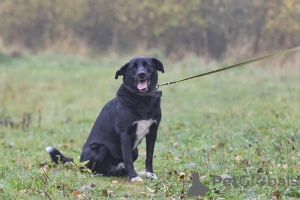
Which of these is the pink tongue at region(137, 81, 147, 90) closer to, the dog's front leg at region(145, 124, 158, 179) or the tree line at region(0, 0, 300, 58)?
the dog's front leg at region(145, 124, 158, 179)

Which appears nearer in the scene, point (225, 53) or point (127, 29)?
point (225, 53)

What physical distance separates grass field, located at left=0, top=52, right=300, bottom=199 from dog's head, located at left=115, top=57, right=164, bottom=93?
3.09 feet

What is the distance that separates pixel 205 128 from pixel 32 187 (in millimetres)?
4364

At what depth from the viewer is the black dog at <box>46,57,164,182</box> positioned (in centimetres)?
450

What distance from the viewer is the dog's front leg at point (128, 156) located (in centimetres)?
454

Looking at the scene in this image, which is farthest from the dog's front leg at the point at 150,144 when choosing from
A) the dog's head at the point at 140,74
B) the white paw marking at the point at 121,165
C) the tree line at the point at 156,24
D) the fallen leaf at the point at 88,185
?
the tree line at the point at 156,24

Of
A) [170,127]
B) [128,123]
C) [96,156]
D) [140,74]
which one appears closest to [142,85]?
[140,74]

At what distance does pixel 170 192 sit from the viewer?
398cm

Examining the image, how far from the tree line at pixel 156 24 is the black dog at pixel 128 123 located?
13.5m

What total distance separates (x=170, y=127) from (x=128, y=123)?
3643mm

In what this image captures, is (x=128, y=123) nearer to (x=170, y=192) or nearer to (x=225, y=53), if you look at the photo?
(x=170, y=192)

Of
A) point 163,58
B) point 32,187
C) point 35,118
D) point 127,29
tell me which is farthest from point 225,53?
point 32,187

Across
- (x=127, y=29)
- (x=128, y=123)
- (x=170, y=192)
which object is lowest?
(x=170, y=192)

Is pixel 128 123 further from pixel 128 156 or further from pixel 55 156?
pixel 55 156
